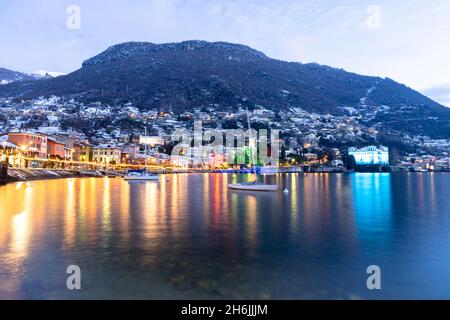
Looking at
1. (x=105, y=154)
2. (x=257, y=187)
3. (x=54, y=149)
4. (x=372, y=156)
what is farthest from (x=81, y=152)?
(x=372, y=156)

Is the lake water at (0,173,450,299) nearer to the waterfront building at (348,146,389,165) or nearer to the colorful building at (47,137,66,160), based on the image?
the colorful building at (47,137,66,160)

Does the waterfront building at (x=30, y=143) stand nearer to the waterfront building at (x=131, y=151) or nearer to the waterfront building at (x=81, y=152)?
the waterfront building at (x=81, y=152)

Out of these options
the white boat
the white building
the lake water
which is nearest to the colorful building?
the white boat

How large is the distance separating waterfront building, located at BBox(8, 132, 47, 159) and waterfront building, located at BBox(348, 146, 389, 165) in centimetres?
13508

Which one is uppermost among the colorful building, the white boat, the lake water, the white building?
the white building

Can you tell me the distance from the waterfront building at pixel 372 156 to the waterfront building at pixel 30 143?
135078 mm

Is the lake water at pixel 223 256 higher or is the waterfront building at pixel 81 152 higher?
the waterfront building at pixel 81 152

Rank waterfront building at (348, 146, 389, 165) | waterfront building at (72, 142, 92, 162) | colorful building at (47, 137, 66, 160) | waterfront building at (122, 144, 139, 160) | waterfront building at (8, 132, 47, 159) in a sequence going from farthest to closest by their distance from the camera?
waterfront building at (348, 146, 389, 165) < waterfront building at (122, 144, 139, 160) < waterfront building at (72, 142, 92, 162) < colorful building at (47, 137, 66, 160) < waterfront building at (8, 132, 47, 159)

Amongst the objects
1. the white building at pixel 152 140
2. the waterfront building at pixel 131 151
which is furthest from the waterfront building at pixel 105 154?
the white building at pixel 152 140

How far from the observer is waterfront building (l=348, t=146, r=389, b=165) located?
17275 cm

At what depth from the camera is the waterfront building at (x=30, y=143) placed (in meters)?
77.2
